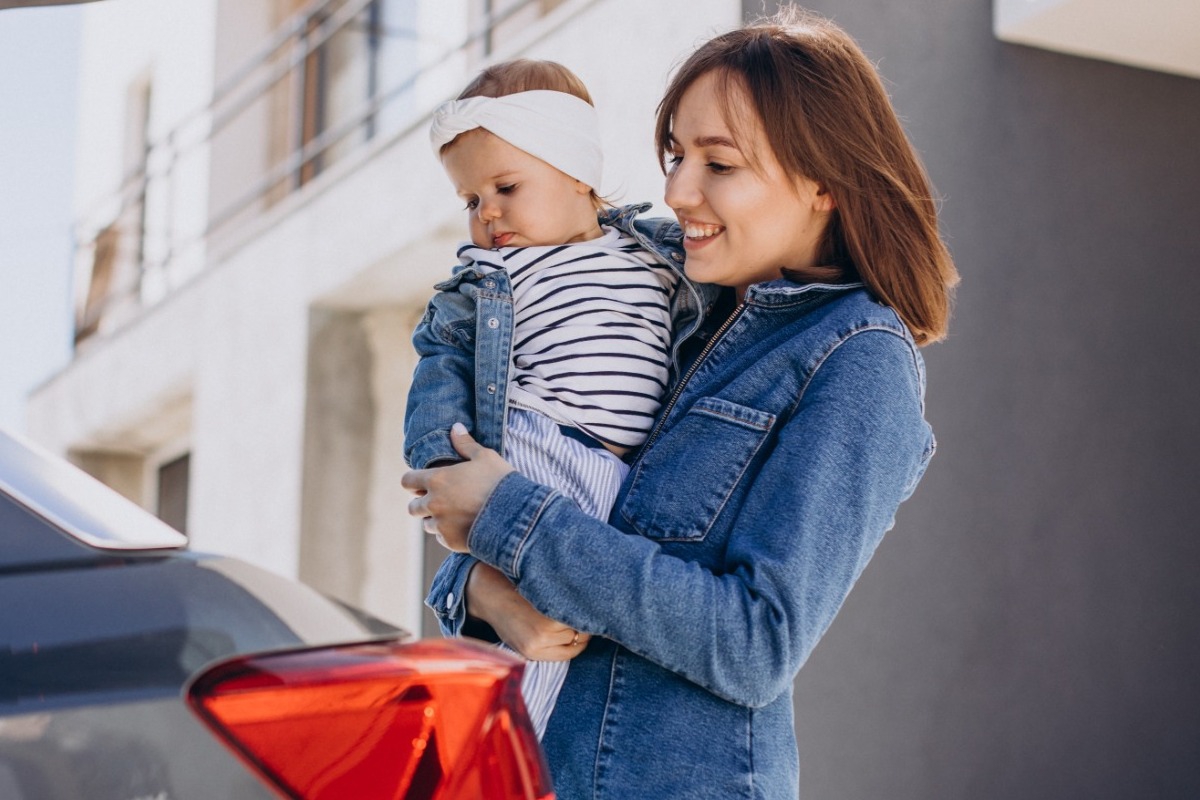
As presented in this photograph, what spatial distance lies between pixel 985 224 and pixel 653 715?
3.45 meters

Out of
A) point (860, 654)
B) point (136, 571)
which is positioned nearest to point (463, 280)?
point (136, 571)

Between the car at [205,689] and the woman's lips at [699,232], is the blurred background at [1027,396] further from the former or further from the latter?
the car at [205,689]

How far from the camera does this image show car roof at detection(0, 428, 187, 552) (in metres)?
1.21

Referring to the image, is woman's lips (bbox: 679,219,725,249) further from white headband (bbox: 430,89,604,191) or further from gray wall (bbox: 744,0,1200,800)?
gray wall (bbox: 744,0,1200,800)

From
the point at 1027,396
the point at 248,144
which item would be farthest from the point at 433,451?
the point at 248,144

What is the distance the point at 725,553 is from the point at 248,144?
369 inches

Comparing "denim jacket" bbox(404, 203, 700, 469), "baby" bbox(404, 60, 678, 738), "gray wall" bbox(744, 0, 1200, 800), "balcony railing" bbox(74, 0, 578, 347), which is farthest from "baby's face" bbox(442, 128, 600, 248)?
"balcony railing" bbox(74, 0, 578, 347)

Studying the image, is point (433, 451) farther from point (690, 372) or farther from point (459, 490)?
point (690, 372)

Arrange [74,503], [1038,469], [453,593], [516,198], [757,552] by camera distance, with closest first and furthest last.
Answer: [74,503] < [757,552] < [453,593] < [516,198] < [1038,469]

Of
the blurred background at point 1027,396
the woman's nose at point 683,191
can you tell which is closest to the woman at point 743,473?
the woman's nose at point 683,191

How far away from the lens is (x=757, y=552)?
1551mm

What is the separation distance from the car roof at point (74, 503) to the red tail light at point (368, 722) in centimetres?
17

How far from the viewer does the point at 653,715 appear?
1632mm

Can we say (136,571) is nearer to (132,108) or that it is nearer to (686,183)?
(686,183)
